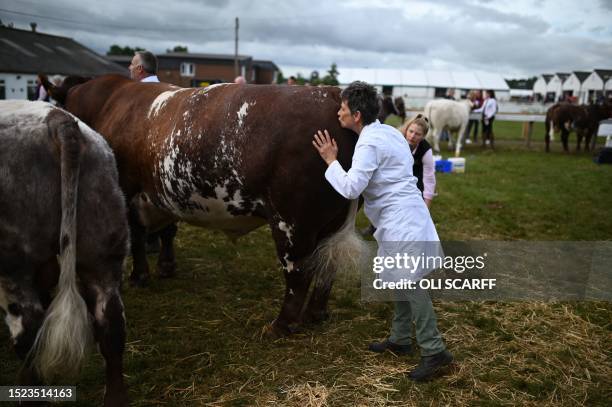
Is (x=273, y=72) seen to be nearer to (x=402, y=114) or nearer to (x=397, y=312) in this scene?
(x=402, y=114)

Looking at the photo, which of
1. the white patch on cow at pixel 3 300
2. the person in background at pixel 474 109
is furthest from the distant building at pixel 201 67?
the white patch on cow at pixel 3 300

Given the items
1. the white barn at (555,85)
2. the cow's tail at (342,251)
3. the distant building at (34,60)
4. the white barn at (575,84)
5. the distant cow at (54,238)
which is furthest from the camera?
the white barn at (555,85)

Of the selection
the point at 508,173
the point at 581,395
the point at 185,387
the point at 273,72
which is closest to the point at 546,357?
the point at 581,395

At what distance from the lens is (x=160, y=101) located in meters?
4.13

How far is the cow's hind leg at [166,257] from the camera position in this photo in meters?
5.00

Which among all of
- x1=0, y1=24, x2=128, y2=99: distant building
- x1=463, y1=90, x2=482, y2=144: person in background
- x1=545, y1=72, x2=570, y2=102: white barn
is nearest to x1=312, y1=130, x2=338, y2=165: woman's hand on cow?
x1=463, y1=90, x2=482, y2=144: person in background

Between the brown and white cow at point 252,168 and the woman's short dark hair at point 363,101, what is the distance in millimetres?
300

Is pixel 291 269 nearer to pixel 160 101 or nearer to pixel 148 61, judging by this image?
pixel 160 101

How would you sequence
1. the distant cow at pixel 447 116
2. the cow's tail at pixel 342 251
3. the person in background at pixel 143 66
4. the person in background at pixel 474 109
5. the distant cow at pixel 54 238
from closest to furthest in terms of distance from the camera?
the distant cow at pixel 54 238 < the cow's tail at pixel 342 251 < the person in background at pixel 143 66 < the distant cow at pixel 447 116 < the person in background at pixel 474 109

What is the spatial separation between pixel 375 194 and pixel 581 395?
189 centimetres

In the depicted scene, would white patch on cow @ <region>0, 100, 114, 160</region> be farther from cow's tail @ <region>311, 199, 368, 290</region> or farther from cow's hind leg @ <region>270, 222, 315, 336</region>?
cow's tail @ <region>311, 199, 368, 290</region>

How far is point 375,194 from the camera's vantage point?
3113 millimetres

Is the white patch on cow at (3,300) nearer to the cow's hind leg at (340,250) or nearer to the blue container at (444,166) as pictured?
the cow's hind leg at (340,250)

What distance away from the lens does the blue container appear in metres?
11.1
